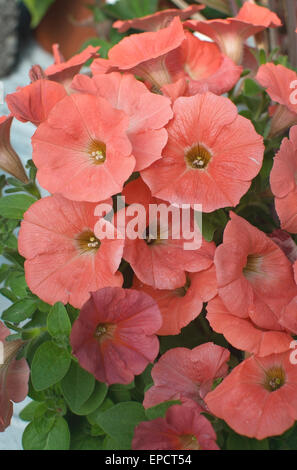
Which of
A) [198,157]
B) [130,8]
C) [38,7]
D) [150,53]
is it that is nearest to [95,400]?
[198,157]

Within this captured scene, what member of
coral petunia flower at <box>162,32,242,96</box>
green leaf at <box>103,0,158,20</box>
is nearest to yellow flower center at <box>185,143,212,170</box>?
coral petunia flower at <box>162,32,242,96</box>

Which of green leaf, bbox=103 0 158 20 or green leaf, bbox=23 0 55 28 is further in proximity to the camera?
green leaf, bbox=23 0 55 28

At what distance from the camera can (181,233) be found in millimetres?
464

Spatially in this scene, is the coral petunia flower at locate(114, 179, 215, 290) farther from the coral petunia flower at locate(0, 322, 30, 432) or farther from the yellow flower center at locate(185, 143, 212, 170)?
the coral petunia flower at locate(0, 322, 30, 432)

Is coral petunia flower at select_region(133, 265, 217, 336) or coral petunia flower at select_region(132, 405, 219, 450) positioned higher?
coral petunia flower at select_region(133, 265, 217, 336)

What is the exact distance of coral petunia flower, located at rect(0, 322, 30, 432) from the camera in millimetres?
476

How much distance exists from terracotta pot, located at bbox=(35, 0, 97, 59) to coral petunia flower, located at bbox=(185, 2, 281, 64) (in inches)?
30.0

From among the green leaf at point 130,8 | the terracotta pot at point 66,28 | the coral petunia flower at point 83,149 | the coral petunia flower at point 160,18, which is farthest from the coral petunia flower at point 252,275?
the terracotta pot at point 66,28

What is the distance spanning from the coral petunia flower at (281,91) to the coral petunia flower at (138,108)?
0.12 m

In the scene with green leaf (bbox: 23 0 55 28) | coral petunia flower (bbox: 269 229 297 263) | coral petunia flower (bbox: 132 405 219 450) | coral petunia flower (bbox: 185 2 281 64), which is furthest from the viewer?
green leaf (bbox: 23 0 55 28)

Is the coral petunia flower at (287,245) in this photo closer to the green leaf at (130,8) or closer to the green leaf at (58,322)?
the green leaf at (58,322)

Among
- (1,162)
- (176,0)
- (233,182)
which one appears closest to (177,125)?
(233,182)

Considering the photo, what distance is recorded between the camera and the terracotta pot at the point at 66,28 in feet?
4.38

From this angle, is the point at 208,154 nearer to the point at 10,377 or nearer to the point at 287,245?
the point at 287,245
